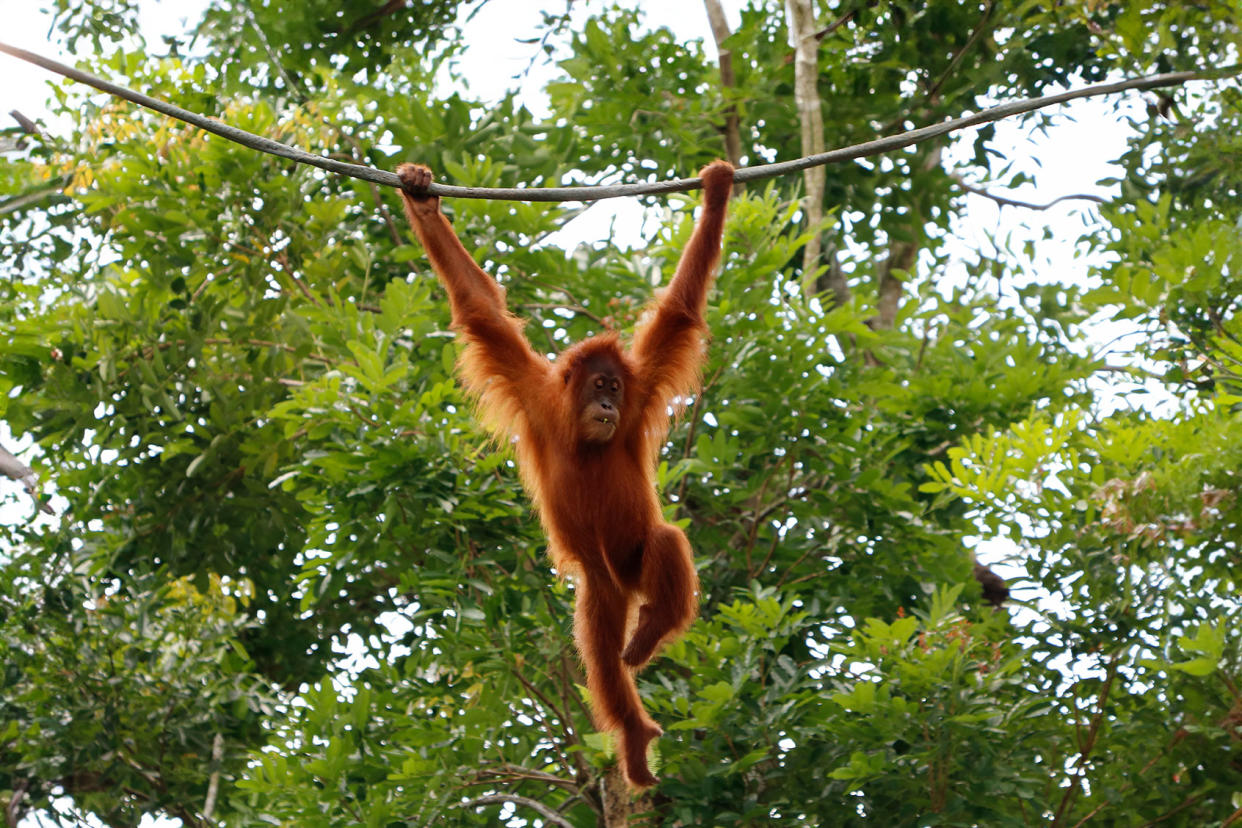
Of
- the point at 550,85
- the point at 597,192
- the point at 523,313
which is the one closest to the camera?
the point at 597,192

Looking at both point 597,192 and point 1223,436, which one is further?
point 1223,436

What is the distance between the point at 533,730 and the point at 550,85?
4855 millimetres

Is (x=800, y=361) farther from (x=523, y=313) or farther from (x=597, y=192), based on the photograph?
(x=597, y=192)

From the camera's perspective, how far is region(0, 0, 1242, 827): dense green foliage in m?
5.95

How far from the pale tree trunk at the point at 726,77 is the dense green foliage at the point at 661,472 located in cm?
14

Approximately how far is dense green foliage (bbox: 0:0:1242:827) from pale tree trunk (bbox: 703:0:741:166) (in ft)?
0.47

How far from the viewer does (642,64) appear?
911cm

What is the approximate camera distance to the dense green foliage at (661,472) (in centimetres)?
595

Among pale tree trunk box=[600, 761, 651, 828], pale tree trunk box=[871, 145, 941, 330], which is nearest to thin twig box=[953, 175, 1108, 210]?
pale tree trunk box=[871, 145, 941, 330]

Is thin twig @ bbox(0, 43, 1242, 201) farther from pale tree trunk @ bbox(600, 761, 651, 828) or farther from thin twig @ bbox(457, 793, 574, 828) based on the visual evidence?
thin twig @ bbox(457, 793, 574, 828)

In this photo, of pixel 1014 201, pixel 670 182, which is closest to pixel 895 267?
pixel 1014 201

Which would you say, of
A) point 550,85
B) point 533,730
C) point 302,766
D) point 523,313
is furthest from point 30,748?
point 550,85

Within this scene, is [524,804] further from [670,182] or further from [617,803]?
[670,182]

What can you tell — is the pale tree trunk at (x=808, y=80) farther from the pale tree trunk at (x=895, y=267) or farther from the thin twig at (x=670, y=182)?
the thin twig at (x=670, y=182)
